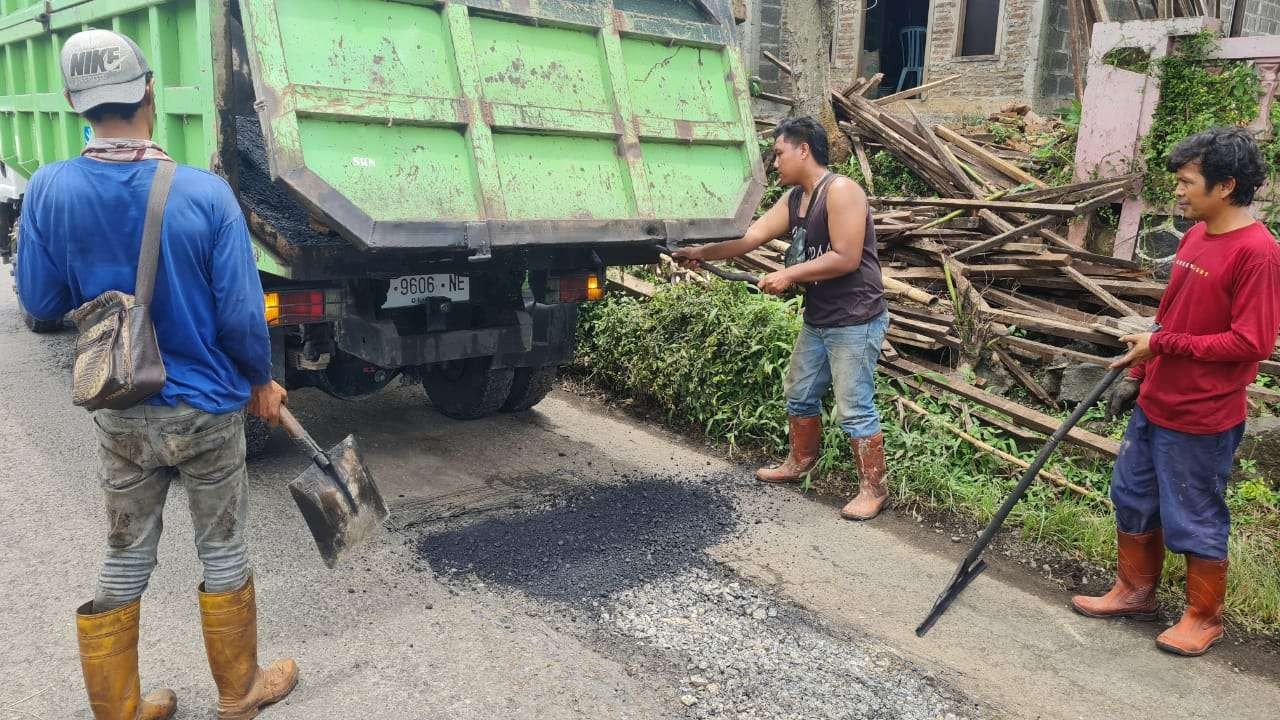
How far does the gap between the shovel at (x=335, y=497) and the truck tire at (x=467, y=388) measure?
253 cm

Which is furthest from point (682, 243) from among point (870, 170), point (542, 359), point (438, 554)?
point (870, 170)

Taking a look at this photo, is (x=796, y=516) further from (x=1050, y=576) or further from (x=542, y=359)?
(x=542, y=359)

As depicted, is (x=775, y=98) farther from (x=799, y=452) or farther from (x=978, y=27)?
(x=799, y=452)

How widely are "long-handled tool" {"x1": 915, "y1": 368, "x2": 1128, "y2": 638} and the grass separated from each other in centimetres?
75

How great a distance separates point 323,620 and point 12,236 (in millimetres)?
6451

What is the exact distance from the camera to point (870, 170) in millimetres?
8688

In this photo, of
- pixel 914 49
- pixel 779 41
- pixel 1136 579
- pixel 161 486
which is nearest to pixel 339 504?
pixel 161 486

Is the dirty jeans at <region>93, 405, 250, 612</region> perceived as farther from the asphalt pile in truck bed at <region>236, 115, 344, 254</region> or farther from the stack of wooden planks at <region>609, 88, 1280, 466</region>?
the stack of wooden planks at <region>609, 88, 1280, 466</region>

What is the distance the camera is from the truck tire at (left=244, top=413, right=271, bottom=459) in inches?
195

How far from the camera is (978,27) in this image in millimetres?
12641

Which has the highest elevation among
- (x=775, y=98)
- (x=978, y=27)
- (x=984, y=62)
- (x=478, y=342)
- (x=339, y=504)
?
(x=978, y=27)

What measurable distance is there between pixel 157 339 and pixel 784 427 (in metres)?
3.60

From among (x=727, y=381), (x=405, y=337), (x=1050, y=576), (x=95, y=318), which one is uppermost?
(x=95, y=318)

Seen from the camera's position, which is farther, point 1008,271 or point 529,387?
point 1008,271
